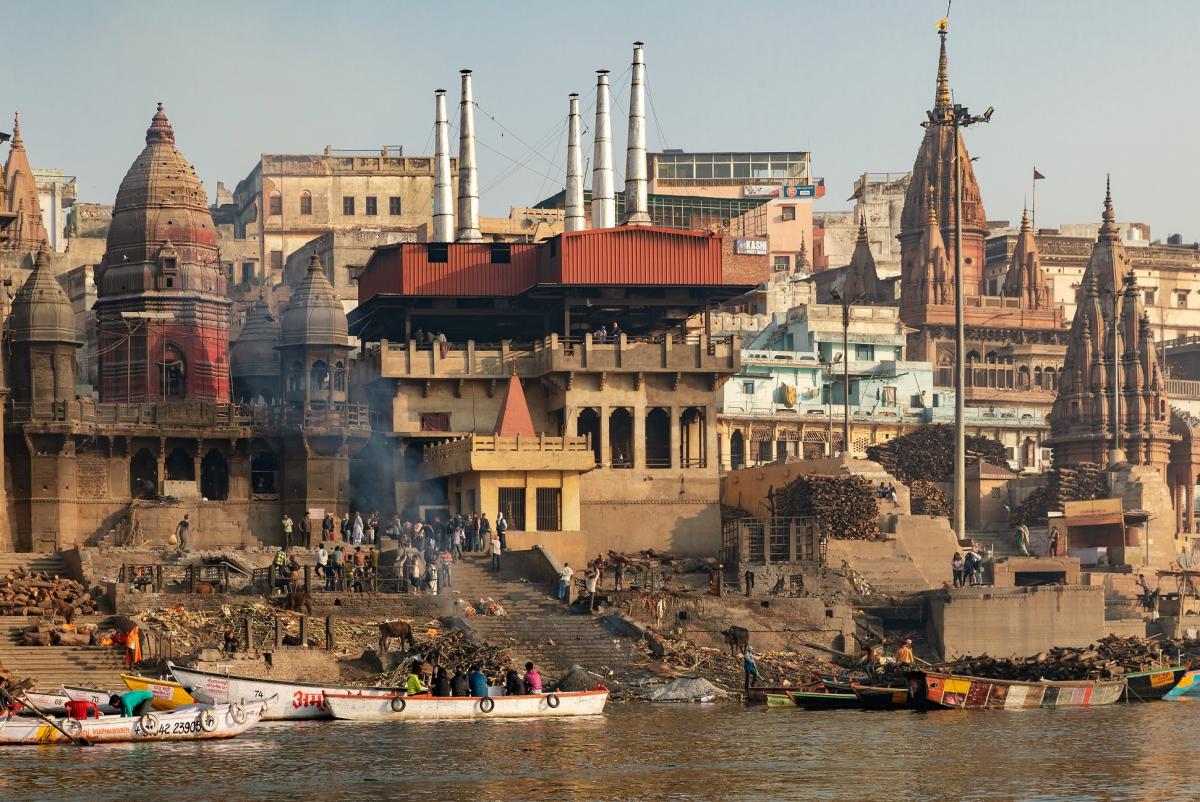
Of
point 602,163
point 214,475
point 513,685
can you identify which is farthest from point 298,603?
point 602,163

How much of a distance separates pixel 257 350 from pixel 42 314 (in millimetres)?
18011

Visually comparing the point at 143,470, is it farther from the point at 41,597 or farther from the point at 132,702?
the point at 132,702

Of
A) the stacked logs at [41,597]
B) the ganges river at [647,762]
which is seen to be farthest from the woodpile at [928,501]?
the stacked logs at [41,597]

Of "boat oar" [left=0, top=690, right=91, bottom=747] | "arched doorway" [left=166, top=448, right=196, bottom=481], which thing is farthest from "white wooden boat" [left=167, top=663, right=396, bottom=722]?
"arched doorway" [left=166, top=448, right=196, bottom=481]

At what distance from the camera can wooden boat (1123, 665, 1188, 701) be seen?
195 feet

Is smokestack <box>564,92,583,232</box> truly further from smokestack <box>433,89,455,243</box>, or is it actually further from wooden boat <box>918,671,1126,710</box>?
wooden boat <box>918,671,1126,710</box>

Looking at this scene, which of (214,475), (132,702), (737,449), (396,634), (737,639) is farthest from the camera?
(737,449)

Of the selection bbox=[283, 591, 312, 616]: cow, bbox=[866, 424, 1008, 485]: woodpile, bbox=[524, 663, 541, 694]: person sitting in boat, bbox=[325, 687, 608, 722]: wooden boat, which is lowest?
bbox=[325, 687, 608, 722]: wooden boat

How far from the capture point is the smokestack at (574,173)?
8831 cm

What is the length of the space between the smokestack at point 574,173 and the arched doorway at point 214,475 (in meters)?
18.9

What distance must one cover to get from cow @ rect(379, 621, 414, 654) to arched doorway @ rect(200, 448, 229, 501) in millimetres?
20006

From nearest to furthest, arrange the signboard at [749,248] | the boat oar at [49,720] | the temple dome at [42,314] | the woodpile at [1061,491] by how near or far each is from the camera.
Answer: the boat oar at [49,720] → the temple dome at [42,314] → the signboard at [749,248] → the woodpile at [1061,491]

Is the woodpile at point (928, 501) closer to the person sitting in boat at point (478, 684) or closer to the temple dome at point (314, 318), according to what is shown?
the temple dome at point (314, 318)

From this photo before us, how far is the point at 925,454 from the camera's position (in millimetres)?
97250
